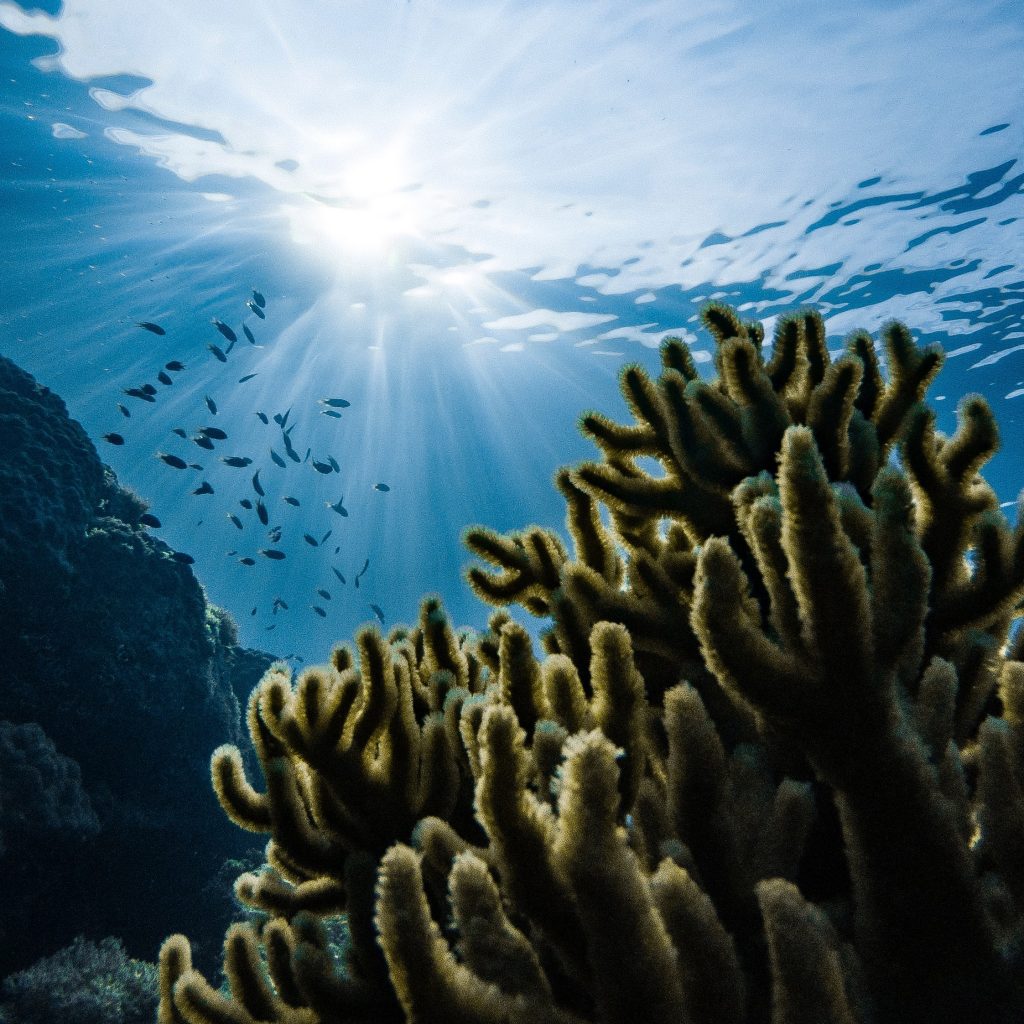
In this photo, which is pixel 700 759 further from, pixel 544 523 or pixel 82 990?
pixel 544 523

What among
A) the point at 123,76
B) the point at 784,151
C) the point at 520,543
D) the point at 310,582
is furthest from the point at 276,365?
the point at 310,582

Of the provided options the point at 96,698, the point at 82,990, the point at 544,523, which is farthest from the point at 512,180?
the point at 82,990

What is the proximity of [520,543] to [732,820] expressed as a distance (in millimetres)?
1261

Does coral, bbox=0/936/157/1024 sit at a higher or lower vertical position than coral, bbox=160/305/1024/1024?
lower

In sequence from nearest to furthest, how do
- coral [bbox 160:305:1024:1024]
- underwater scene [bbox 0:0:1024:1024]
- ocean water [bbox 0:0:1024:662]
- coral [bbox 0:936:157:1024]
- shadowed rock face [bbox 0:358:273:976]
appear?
coral [bbox 160:305:1024:1024]
underwater scene [bbox 0:0:1024:1024]
coral [bbox 0:936:157:1024]
shadowed rock face [bbox 0:358:273:976]
ocean water [bbox 0:0:1024:662]

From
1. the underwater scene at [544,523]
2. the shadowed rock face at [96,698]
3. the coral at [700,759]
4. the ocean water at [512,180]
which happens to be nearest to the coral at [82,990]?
the underwater scene at [544,523]

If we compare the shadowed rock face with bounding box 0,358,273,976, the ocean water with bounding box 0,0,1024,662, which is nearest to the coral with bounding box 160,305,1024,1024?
the ocean water with bounding box 0,0,1024,662

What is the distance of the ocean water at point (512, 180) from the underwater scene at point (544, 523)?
0.36 ft

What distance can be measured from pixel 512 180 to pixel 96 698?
15146 millimetres

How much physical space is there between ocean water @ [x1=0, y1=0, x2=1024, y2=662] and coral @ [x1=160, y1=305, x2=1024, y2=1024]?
7.93m

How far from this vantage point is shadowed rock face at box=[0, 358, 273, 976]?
9.68m

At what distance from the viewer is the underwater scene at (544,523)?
112 cm

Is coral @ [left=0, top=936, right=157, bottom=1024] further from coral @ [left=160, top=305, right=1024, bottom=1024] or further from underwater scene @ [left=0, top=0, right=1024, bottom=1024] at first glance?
coral @ [left=160, top=305, right=1024, bottom=1024]

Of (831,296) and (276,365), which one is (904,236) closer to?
(831,296)
